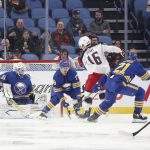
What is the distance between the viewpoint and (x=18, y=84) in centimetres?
962

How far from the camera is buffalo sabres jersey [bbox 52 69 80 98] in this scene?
922cm

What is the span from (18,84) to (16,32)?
145 cm

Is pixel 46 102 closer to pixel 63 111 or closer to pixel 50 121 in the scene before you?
pixel 63 111

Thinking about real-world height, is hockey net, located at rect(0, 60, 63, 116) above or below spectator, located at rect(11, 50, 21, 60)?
below

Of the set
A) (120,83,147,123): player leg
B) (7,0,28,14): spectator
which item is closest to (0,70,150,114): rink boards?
(7,0,28,14): spectator

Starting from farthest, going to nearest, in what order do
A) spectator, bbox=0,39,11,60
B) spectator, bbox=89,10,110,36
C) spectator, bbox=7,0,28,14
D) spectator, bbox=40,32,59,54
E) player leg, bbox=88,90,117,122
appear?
spectator, bbox=89,10,110,36
spectator, bbox=7,0,28,14
spectator, bbox=40,32,59,54
spectator, bbox=0,39,11,60
player leg, bbox=88,90,117,122

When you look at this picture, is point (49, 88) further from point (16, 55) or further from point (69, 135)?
point (69, 135)

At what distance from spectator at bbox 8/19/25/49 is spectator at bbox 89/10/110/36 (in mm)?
1179

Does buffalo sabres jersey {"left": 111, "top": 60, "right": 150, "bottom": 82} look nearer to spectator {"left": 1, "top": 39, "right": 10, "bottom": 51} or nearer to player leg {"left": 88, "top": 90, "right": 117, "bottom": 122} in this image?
player leg {"left": 88, "top": 90, "right": 117, "bottom": 122}

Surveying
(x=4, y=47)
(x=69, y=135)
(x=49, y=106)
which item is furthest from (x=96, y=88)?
(x=69, y=135)

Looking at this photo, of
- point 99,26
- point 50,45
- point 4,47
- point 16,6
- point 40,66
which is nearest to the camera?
point 40,66

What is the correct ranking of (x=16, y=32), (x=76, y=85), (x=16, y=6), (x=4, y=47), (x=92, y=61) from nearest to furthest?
(x=92, y=61)
(x=76, y=85)
(x=4, y=47)
(x=16, y=32)
(x=16, y=6)

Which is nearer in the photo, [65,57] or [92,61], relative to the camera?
[92,61]

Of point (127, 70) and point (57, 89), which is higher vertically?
point (127, 70)
